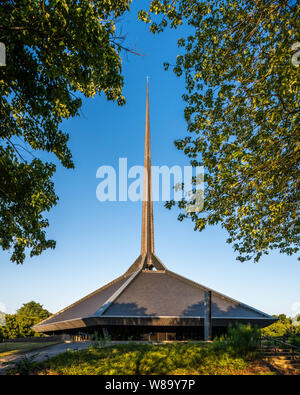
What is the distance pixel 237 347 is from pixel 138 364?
363 centimetres

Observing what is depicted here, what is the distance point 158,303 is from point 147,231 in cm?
1333

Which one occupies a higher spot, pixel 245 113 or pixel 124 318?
pixel 245 113

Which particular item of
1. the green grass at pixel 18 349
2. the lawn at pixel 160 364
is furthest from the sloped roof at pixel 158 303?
the lawn at pixel 160 364

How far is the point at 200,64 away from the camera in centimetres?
989

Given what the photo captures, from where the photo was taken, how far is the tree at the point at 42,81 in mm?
5758

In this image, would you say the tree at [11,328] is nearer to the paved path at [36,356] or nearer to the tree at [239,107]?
the paved path at [36,356]

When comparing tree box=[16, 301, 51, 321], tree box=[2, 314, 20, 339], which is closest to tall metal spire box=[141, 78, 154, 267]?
tree box=[2, 314, 20, 339]

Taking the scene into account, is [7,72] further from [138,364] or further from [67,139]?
[138,364]

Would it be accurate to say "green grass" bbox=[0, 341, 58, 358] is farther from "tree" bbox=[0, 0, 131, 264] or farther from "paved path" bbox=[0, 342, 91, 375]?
"tree" bbox=[0, 0, 131, 264]

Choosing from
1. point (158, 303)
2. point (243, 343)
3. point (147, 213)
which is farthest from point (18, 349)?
point (147, 213)

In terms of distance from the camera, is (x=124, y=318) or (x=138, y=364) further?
(x=124, y=318)

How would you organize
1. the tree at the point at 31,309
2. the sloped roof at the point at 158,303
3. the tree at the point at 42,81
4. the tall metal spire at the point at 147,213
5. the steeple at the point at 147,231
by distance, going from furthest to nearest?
the tree at the point at 31,309 → the tall metal spire at the point at 147,213 → the steeple at the point at 147,231 → the sloped roof at the point at 158,303 → the tree at the point at 42,81

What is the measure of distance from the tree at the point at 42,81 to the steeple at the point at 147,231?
2433 centimetres
